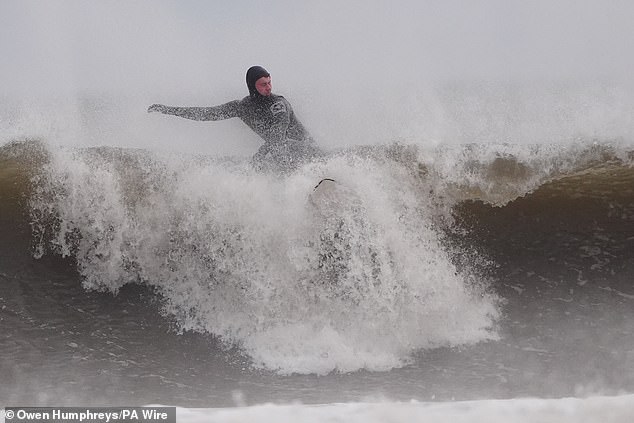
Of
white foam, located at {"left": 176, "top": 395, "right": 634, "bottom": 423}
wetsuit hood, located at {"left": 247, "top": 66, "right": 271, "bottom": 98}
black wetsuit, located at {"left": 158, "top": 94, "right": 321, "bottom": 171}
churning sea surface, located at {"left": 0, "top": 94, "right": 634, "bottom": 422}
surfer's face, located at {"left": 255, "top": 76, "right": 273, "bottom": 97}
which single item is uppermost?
wetsuit hood, located at {"left": 247, "top": 66, "right": 271, "bottom": 98}

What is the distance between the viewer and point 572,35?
11.3 m

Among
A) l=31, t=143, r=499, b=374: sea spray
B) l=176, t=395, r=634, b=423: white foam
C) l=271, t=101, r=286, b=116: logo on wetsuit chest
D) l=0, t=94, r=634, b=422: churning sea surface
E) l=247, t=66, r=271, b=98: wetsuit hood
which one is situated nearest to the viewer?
l=176, t=395, r=634, b=423: white foam

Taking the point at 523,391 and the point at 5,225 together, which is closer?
the point at 523,391

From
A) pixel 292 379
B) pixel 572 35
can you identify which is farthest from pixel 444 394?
pixel 572 35

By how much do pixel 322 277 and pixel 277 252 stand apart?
419mm

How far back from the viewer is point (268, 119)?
5.05 m

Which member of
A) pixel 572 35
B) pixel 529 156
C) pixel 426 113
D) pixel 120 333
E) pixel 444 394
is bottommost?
pixel 444 394

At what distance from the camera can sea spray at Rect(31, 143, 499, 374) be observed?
4488 mm

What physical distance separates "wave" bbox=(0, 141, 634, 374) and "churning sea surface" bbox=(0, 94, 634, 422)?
0.02 metres

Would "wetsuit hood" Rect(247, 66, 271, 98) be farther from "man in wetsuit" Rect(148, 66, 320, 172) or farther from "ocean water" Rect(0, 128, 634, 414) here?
"ocean water" Rect(0, 128, 634, 414)

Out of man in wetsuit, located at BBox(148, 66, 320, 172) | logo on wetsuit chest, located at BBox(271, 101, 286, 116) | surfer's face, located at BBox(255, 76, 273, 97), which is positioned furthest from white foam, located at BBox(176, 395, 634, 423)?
surfer's face, located at BBox(255, 76, 273, 97)

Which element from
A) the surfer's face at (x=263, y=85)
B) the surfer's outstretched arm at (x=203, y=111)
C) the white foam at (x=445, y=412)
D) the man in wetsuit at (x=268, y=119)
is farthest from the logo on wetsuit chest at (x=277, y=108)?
the white foam at (x=445, y=412)

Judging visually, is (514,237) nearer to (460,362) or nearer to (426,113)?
(460,362)

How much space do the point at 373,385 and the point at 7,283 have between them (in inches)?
126
